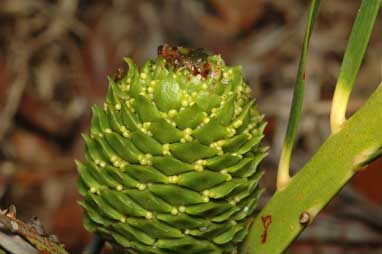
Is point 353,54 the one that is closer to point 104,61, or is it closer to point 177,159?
point 177,159

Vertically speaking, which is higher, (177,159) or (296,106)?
(296,106)

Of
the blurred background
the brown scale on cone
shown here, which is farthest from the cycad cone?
the blurred background

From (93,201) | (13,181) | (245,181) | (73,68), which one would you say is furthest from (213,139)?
(73,68)

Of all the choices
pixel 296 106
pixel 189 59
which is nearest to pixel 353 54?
pixel 296 106

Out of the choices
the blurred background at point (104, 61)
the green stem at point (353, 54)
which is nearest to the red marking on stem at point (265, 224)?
the green stem at point (353, 54)

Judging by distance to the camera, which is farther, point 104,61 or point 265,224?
point 104,61

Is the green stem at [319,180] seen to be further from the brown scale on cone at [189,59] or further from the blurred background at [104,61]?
the blurred background at [104,61]
